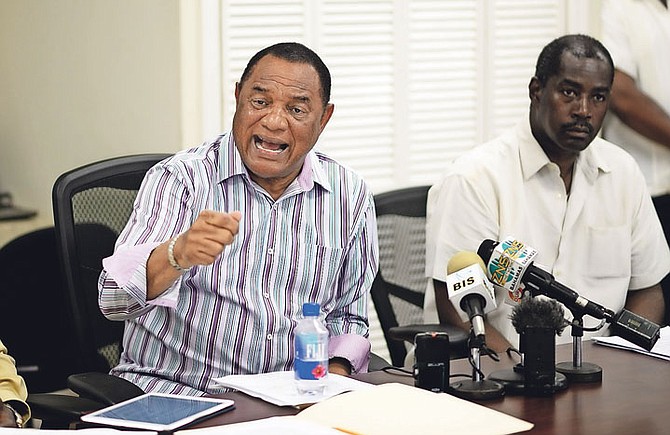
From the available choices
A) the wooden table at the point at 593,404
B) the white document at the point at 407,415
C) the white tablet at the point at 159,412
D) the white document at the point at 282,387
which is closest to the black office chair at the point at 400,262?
the wooden table at the point at 593,404

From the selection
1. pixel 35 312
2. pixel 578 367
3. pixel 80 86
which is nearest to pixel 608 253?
pixel 578 367

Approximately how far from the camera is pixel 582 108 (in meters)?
3.05

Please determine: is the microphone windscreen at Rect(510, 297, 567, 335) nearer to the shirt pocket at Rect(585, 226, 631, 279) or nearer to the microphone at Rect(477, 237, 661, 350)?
the microphone at Rect(477, 237, 661, 350)

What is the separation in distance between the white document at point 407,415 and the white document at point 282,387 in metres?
0.06

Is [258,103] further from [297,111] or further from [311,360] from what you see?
[311,360]

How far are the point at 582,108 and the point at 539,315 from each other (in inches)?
40.3

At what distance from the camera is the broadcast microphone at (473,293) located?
214 cm

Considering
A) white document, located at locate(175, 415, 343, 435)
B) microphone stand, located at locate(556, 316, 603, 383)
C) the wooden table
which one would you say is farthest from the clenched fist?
microphone stand, located at locate(556, 316, 603, 383)

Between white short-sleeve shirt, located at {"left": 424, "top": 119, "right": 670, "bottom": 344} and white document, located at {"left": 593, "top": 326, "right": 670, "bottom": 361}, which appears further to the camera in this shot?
white short-sleeve shirt, located at {"left": 424, "top": 119, "right": 670, "bottom": 344}

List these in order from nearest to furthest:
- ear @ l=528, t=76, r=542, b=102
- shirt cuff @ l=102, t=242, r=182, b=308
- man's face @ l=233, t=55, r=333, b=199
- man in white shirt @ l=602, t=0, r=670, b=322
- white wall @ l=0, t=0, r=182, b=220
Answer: shirt cuff @ l=102, t=242, r=182, b=308 → man's face @ l=233, t=55, r=333, b=199 → ear @ l=528, t=76, r=542, b=102 → white wall @ l=0, t=0, r=182, b=220 → man in white shirt @ l=602, t=0, r=670, b=322

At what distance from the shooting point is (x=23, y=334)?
351 cm

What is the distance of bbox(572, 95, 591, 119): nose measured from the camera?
3041mm

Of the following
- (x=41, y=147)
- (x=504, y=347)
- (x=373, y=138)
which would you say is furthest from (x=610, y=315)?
(x=41, y=147)

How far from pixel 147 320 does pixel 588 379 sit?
0.98 meters
